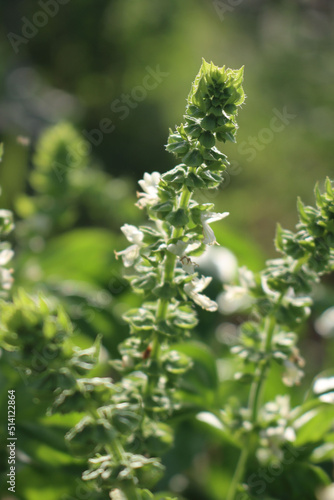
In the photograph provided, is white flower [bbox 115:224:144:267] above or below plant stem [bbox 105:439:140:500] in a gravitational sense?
above

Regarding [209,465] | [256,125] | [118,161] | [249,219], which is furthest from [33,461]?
[256,125]

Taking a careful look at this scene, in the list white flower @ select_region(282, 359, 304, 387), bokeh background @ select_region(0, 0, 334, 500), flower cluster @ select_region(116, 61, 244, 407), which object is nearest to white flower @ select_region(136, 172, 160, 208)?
flower cluster @ select_region(116, 61, 244, 407)

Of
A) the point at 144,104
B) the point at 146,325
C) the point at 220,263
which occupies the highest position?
the point at 144,104

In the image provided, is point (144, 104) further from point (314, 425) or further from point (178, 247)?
point (178, 247)

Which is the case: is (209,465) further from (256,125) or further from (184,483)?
(256,125)

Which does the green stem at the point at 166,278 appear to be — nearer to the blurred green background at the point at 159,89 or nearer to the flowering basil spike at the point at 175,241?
the flowering basil spike at the point at 175,241

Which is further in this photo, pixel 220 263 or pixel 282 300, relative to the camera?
pixel 220 263

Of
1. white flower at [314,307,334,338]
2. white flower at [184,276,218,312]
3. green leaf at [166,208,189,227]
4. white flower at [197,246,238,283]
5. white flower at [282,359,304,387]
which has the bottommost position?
white flower at [282,359,304,387]

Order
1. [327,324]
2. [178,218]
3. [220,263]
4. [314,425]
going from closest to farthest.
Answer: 1. [178,218]
2. [314,425]
3. [327,324]
4. [220,263]

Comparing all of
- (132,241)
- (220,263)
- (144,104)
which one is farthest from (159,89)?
(132,241)

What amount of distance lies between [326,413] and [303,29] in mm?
4044

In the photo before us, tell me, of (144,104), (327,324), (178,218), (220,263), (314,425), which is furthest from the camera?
(144,104)

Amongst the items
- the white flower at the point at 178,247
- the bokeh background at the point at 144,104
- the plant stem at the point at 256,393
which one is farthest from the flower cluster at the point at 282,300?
the bokeh background at the point at 144,104

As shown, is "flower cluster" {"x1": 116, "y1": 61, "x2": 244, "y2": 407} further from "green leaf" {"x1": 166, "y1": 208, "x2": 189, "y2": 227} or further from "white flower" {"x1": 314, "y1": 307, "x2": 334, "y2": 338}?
"white flower" {"x1": 314, "y1": 307, "x2": 334, "y2": 338}
